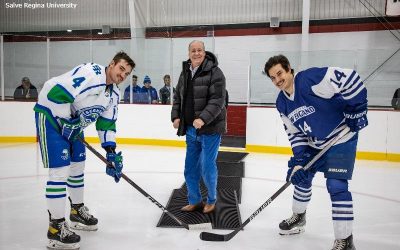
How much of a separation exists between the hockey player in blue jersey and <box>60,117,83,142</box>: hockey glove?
1.10m

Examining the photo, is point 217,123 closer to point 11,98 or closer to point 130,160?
point 130,160

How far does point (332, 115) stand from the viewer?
2020 millimetres

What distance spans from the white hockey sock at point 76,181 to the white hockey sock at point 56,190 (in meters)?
0.30

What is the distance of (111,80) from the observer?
7.22ft

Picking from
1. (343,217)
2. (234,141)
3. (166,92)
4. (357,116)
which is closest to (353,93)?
(357,116)

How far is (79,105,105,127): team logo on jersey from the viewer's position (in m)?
2.16

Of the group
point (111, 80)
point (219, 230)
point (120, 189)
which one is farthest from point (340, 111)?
point (120, 189)

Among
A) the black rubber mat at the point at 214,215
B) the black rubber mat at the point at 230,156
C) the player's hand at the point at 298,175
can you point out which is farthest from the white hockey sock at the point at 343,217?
the black rubber mat at the point at 230,156

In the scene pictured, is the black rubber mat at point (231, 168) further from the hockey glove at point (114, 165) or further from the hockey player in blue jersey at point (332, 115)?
the hockey player in blue jersey at point (332, 115)

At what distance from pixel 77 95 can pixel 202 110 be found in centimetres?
90

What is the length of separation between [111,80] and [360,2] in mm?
7604

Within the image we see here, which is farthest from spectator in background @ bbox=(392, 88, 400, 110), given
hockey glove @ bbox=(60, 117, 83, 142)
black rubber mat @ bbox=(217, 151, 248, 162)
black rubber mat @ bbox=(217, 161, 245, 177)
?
hockey glove @ bbox=(60, 117, 83, 142)

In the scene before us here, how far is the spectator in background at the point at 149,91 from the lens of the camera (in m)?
6.50

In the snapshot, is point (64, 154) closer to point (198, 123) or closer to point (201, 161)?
point (198, 123)
